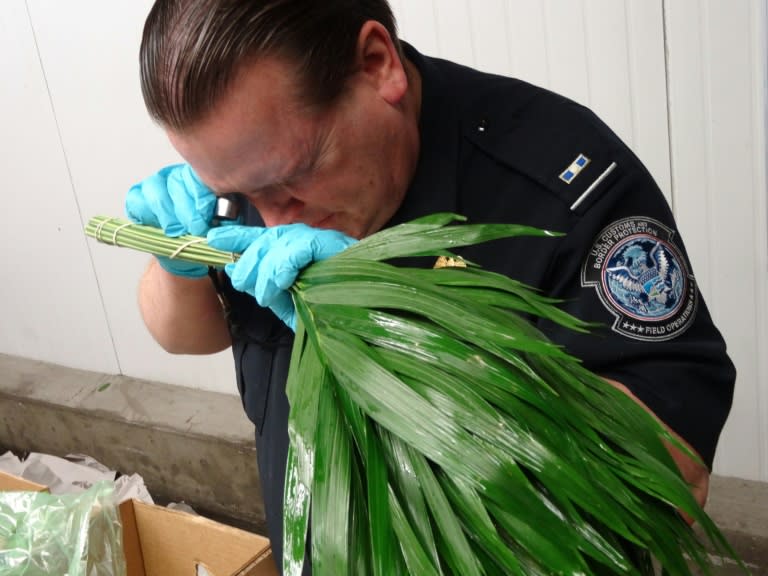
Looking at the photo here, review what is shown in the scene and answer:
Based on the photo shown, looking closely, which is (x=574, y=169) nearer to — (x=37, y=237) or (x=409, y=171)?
(x=409, y=171)

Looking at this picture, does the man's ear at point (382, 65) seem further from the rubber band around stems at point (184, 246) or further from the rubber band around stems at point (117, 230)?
the rubber band around stems at point (117, 230)

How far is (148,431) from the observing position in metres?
3.18

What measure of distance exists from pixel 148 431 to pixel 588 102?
1.92 meters

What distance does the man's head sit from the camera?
39.1 inches

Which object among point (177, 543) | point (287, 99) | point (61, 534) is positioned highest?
point (287, 99)

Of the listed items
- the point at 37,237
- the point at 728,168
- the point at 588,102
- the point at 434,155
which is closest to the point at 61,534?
the point at 434,155

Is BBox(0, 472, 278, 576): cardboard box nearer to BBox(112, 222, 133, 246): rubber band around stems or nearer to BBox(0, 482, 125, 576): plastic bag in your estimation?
BBox(0, 482, 125, 576): plastic bag

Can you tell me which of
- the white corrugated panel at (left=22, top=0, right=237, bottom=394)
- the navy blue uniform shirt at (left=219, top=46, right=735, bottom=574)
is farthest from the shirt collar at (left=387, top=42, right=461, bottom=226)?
the white corrugated panel at (left=22, top=0, right=237, bottom=394)

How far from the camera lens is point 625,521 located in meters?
0.83

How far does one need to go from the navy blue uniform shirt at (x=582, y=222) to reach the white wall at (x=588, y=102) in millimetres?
809

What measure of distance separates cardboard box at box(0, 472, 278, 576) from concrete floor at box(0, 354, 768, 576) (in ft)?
2.99

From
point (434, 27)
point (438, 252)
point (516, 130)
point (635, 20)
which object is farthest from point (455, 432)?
point (434, 27)

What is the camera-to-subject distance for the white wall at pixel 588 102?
1898mm

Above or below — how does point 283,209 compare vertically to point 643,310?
above
